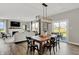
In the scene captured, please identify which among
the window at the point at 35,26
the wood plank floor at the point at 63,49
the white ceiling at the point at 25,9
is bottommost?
the wood plank floor at the point at 63,49

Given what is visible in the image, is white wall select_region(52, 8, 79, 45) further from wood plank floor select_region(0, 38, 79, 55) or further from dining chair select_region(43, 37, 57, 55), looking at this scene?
dining chair select_region(43, 37, 57, 55)

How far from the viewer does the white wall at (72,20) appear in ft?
8.41

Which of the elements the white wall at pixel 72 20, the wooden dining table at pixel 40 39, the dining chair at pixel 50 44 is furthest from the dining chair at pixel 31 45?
the white wall at pixel 72 20

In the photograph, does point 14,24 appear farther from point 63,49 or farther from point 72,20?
point 72,20

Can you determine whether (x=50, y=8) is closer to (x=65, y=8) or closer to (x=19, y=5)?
(x=65, y=8)

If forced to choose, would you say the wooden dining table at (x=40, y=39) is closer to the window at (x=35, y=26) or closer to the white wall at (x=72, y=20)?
the window at (x=35, y=26)

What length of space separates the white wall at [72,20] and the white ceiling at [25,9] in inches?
5.7

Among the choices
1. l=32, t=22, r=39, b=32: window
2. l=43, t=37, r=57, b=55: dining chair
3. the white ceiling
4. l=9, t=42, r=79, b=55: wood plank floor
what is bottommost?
l=9, t=42, r=79, b=55: wood plank floor

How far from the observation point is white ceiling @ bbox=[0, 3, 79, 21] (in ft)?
7.93

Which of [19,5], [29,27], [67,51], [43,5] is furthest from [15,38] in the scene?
[67,51]

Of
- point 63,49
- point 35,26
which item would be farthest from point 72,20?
point 35,26

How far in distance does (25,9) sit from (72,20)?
4.51ft

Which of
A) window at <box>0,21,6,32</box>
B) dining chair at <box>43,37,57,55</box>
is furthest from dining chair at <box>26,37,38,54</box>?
window at <box>0,21,6,32</box>

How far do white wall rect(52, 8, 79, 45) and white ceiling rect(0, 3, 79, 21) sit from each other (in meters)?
0.15
